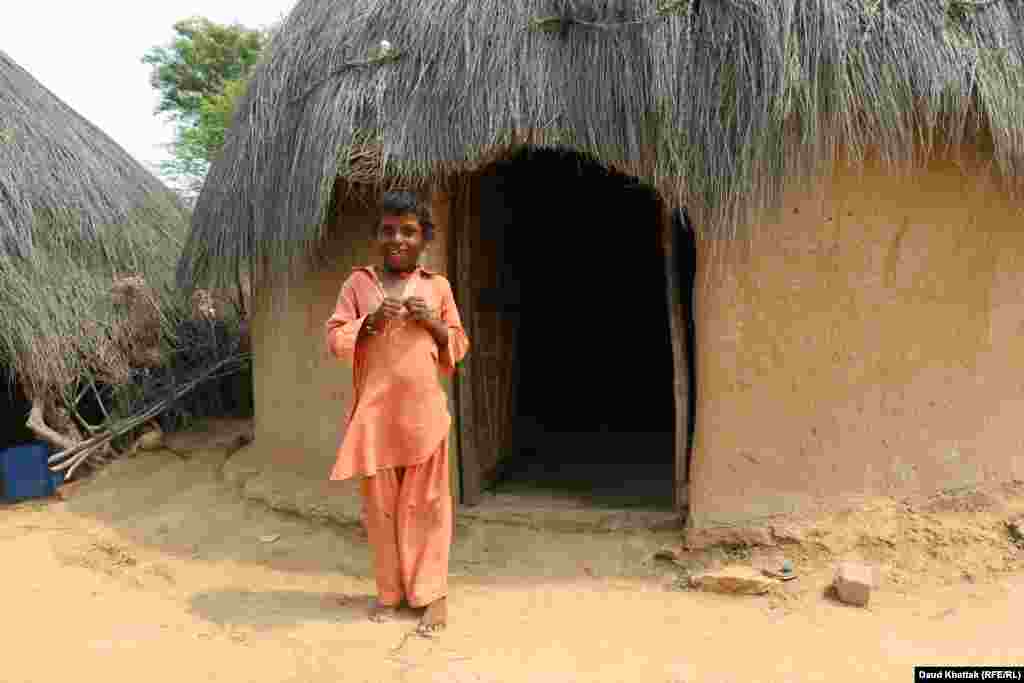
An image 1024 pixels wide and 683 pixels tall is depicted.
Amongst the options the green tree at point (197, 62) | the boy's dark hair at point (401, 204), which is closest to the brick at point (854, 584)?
the boy's dark hair at point (401, 204)

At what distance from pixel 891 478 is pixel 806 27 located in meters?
1.93

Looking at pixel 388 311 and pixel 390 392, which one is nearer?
pixel 388 311

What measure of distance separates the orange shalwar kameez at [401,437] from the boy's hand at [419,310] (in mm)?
95

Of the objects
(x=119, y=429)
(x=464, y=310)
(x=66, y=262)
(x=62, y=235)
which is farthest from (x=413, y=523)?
(x=62, y=235)

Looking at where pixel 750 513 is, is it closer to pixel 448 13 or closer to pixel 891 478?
pixel 891 478

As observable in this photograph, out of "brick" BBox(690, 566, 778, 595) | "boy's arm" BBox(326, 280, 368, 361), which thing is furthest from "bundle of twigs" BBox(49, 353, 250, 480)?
"brick" BBox(690, 566, 778, 595)

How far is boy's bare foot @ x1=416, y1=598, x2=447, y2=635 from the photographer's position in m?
3.14

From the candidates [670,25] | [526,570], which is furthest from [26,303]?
[670,25]

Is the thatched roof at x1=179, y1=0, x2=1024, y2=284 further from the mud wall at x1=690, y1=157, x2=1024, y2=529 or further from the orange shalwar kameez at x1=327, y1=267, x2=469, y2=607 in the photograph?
the orange shalwar kameez at x1=327, y1=267, x2=469, y2=607

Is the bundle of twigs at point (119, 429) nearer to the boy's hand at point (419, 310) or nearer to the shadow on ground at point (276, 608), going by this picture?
the shadow on ground at point (276, 608)

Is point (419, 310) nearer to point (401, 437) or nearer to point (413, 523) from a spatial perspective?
point (401, 437)

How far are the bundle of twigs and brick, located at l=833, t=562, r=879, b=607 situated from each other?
4677mm

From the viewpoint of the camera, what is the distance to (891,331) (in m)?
3.58

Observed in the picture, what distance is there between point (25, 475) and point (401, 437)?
3612 mm
